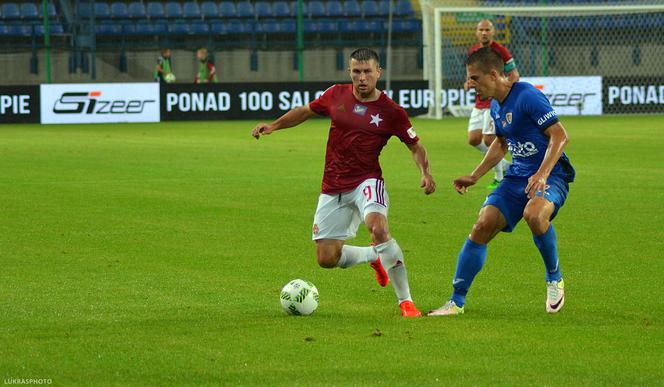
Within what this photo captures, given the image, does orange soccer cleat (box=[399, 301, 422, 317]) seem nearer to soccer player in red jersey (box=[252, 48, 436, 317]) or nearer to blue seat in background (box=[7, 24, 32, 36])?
soccer player in red jersey (box=[252, 48, 436, 317])

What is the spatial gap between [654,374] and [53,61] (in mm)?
29697

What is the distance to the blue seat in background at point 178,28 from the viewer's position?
114ft

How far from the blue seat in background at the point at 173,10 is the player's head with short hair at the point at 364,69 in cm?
2897

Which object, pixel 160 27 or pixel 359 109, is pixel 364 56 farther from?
pixel 160 27

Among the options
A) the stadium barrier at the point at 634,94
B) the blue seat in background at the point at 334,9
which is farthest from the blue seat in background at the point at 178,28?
the stadium barrier at the point at 634,94

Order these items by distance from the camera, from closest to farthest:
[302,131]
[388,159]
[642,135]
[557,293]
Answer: [557,293] < [388,159] < [642,135] < [302,131]

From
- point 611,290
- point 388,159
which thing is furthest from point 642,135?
point 611,290

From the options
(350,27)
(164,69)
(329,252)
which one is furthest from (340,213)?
(350,27)

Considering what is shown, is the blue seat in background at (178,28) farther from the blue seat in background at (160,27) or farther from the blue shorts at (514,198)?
the blue shorts at (514,198)

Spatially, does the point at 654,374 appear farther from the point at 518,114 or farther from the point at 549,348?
the point at 518,114

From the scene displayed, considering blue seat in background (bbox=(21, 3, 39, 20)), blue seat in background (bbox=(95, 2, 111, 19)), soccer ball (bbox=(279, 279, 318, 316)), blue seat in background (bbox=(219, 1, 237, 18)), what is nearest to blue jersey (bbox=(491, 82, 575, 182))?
soccer ball (bbox=(279, 279, 318, 316))

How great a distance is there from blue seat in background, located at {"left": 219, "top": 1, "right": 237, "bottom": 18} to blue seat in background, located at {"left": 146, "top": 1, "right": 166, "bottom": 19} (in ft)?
5.55

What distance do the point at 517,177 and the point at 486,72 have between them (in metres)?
0.68

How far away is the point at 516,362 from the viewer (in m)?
5.77
